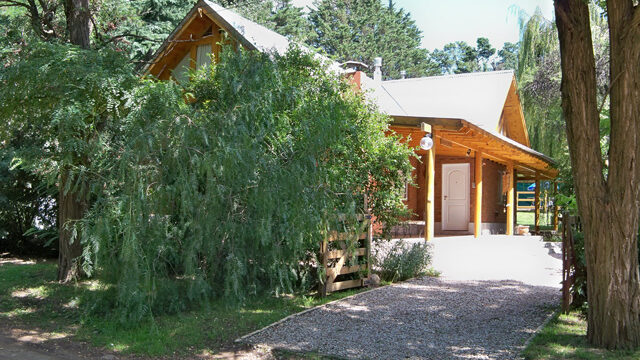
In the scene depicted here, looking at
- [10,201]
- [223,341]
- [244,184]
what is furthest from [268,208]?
[10,201]

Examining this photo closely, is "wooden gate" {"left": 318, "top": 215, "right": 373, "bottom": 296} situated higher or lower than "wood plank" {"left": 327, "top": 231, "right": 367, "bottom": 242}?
lower

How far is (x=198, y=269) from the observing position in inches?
231

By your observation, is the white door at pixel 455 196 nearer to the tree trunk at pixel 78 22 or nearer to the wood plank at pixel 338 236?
the wood plank at pixel 338 236

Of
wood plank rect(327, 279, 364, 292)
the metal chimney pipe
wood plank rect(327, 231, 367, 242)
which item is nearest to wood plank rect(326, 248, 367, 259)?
wood plank rect(327, 231, 367, 242)

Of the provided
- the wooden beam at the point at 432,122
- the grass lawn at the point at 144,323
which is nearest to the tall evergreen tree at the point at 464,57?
the wooden beam at the point at 432,122

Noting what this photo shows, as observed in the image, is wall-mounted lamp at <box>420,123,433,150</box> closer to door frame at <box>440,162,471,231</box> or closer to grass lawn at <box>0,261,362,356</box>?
grass lawn at <box>0,261,362,356</box>

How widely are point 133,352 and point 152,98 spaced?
2851 mm

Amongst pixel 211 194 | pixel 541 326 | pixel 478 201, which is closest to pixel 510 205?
pixel 478 201

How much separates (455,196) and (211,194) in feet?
49.8

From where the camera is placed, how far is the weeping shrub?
5496 mm

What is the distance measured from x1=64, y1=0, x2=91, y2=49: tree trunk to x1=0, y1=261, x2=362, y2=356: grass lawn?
13.9 feet

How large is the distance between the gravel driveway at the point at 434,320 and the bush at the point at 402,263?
0.89 feet

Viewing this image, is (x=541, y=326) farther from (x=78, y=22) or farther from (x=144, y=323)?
(x=78, y=22)

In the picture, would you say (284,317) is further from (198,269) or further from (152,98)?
(152,98)
